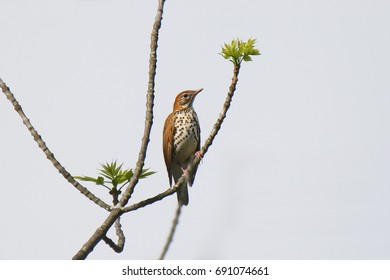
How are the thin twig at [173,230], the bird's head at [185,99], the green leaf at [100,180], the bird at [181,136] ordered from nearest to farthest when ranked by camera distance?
the thin twig at [173,230], the green leaf at [100,180], the bird at [181,136], the bird's head at [185,99]

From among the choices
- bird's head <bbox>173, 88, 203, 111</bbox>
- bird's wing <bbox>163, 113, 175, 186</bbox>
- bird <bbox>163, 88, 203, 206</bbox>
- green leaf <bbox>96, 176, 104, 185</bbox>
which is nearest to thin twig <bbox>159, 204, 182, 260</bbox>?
green leaf <bbox>96, 176, 104, 185</bbox>

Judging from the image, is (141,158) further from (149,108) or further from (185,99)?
(185,99)

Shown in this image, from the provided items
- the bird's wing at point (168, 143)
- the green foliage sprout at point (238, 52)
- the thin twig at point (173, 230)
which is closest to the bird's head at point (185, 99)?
the bird's wing at point (168, 143)

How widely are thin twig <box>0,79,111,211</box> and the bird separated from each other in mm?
4665

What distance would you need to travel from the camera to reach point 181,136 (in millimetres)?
10344

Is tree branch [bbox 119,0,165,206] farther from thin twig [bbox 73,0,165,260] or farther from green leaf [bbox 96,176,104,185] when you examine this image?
green leaf [bbox 96,176,104,185]

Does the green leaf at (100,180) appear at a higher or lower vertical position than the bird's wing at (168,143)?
lower

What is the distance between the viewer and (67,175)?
5.49 m

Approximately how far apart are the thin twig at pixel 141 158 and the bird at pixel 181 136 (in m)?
4.72

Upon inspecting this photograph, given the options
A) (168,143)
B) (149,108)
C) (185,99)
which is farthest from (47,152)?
(185,99)

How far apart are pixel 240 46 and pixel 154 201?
57.5 inches

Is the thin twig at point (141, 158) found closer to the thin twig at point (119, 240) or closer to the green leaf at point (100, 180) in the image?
the thin twig at point (119, 240)

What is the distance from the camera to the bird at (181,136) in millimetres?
10352

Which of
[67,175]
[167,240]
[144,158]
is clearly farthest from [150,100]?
[167,240]
